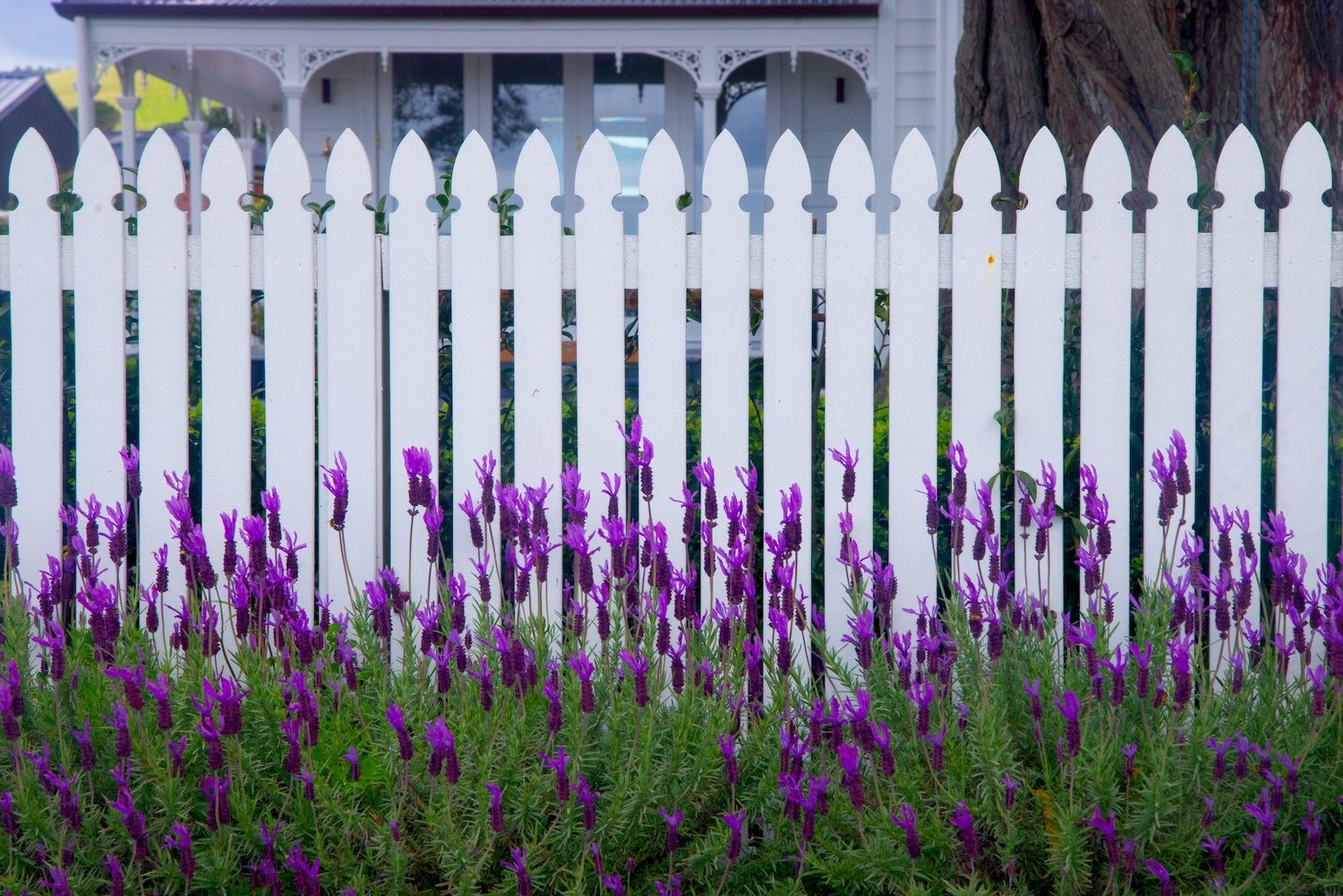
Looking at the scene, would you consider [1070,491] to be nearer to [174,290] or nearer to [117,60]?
[174,290]

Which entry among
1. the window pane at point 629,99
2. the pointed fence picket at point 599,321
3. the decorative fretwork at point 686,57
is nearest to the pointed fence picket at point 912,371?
the pointed fence picket at point 599,321

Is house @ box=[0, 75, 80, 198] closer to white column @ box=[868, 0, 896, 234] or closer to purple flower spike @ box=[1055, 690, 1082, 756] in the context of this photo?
white column @ box=[868, 0, 896, 234]

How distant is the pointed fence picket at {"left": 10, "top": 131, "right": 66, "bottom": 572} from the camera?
3.13 m

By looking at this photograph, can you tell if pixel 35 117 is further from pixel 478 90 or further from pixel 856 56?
pixel 856 56

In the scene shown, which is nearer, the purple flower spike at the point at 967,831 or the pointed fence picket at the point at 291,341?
the purple flower spike at the point at 967,831

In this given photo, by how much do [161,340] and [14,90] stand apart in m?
24.7

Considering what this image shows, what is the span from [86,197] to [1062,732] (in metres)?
2.45

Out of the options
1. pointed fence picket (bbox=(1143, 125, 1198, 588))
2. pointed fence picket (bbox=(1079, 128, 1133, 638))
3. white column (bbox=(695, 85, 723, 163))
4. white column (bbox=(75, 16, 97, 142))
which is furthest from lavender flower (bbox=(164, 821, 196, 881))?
white column (bbox=(75, 16, 97, 142))

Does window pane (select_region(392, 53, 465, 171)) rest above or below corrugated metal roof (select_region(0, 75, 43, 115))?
below

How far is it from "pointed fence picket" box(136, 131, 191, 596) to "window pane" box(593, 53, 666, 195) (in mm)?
9717

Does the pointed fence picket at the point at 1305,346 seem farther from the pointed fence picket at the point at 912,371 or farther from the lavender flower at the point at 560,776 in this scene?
the lavender flower at the point at 560,776

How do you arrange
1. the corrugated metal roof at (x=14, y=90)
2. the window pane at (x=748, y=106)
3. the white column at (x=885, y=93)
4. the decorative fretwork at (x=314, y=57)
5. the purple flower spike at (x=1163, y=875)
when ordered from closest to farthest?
the purple flower spike at (x=1163, y=875) < the white column at (x=885, y=93) < the decorative fretwork at (x=314, y=57) < the window pane at (x=748, y=106) < the corrugated metal roof at (x=14, y=90)

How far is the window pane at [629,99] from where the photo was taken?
41.3 ft

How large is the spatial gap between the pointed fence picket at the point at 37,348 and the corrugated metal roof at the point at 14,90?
881 inches
